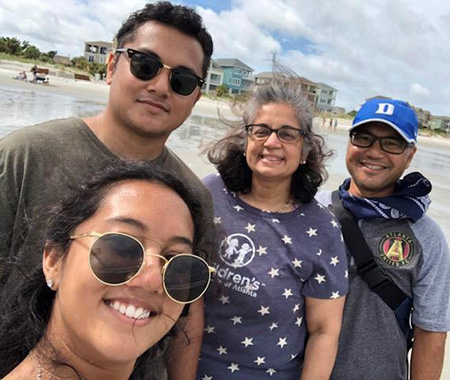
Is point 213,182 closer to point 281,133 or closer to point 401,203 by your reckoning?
point 281,133

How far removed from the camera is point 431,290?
2305 mm

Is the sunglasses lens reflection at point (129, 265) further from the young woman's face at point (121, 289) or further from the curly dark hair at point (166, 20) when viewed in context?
the curly dark hair at point (166, 20)

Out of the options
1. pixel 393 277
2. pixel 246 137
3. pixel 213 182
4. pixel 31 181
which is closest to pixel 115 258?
pixel 31 181

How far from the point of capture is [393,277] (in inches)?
92.6

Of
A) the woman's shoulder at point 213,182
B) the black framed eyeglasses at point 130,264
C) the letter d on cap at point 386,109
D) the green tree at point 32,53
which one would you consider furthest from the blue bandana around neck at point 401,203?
the green tree at point 32,53

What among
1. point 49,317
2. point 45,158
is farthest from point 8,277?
point 45,158

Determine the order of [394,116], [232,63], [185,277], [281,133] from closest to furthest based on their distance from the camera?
1. [185,277]
2. [281,133]
3. [394,116]
4. [232,63]

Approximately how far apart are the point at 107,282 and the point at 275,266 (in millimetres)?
1024

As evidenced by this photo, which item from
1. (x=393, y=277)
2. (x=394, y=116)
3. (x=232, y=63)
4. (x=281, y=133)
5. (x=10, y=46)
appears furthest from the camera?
(x=232, y=63)

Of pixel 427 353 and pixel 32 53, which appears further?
pixel 32 53

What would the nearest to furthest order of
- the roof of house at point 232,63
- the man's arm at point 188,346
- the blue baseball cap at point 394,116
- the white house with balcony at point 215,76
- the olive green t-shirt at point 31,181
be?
the olive green t-shirt at point 31,181, the man's arm at point 188,346, the blue baseball cap at point 394,116, the white house with balcony at point 215,76, the roof of house at point 232,63

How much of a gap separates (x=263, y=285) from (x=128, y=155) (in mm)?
1003

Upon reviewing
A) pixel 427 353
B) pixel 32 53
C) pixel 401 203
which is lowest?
pixel 32 53

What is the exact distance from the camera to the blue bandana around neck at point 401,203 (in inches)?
93.0
